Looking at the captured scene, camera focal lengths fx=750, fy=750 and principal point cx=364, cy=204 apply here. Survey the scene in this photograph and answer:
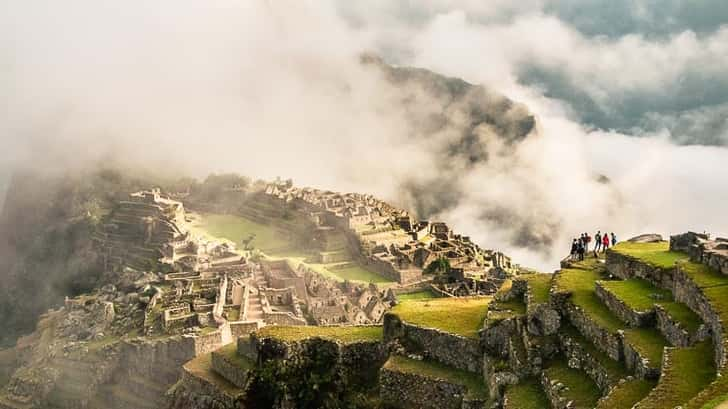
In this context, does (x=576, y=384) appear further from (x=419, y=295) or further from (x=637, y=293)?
(x=419, y=295)

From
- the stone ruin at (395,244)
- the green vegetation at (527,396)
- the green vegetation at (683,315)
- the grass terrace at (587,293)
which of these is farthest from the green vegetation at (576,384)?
the stone ruin at (395,244)

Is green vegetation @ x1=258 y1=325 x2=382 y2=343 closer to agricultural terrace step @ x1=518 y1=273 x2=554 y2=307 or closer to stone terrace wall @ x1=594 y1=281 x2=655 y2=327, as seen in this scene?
agricultural terrace step @ x1=518 y1=273 x2=554 y2=307

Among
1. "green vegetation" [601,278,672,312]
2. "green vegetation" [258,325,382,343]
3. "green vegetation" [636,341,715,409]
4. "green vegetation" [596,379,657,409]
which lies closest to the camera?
"green vegetation" [636,341,715,409]

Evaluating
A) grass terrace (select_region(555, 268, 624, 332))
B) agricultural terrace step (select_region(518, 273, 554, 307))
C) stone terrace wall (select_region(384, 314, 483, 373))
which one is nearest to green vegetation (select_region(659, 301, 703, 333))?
grass terrace (select_region(555, 268, 624, 332))

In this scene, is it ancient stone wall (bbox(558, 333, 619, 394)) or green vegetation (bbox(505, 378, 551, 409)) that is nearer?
ancient stone wall (bbox(558, 333, 619, 394))

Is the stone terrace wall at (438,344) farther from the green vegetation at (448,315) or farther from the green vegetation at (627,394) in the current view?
the green vegetation at (627,394)
